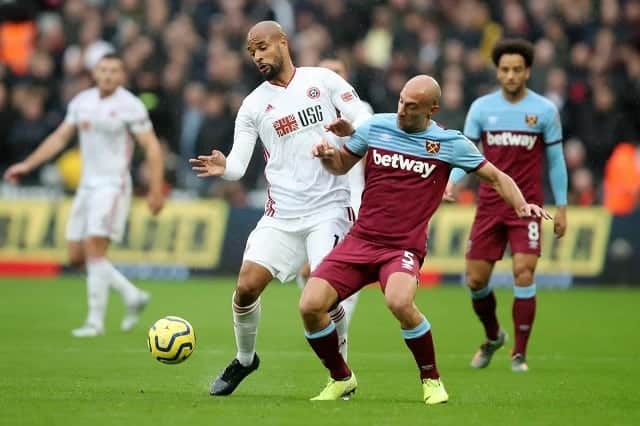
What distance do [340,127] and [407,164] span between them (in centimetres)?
55

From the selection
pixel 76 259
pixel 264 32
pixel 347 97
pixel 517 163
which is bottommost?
pixel 76 259

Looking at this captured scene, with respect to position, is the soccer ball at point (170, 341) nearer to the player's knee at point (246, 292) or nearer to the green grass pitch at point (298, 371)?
the green grass pitch at point (298, 371)

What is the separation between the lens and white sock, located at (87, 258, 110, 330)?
48.9 feet

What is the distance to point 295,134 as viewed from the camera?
33.5 ft

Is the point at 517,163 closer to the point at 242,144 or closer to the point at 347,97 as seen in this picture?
the point at 347,97

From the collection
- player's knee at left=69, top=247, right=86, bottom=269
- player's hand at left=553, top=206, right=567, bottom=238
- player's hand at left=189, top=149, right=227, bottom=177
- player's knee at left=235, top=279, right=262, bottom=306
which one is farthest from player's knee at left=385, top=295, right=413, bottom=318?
player's knee at left=69, top=247, right=86, bottom=269

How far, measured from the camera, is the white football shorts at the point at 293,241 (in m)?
10.1

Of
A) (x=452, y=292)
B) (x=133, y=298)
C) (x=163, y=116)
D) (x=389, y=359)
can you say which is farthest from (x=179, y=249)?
(x=389, y=359)

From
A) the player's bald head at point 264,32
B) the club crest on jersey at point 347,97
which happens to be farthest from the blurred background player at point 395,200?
the player's bald head at point 264,32

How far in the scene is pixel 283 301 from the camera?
19.0m

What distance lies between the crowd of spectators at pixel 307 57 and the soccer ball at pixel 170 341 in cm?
1171

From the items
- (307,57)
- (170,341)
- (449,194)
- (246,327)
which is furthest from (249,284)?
(307,57)

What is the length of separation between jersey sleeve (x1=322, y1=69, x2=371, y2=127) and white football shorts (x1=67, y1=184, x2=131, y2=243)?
5.40 metres

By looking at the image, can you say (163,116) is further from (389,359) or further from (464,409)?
(464,409)
